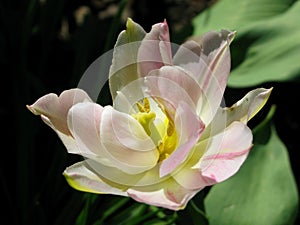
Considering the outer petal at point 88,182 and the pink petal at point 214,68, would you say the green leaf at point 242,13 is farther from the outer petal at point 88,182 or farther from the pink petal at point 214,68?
the outer petal at point 88,182

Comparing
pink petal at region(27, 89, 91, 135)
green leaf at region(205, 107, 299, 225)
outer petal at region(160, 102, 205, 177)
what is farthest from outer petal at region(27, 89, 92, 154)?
green leaf at region(205, 107, 299, 225)

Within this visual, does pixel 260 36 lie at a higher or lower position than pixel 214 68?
lower

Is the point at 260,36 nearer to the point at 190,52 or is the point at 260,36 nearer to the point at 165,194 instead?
the point at 190,52

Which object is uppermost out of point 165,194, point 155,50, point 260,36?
point 155,50

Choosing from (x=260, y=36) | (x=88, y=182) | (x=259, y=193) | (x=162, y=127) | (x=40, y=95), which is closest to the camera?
(x=88, y=182)

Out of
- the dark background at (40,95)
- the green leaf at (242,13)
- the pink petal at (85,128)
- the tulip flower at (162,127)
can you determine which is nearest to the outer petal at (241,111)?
the tulip flower at (162,127)

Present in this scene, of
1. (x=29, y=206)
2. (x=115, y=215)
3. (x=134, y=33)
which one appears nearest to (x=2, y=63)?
(x=29, y=206)

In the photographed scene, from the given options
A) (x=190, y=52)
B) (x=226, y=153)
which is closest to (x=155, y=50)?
(x=190, y=52)
